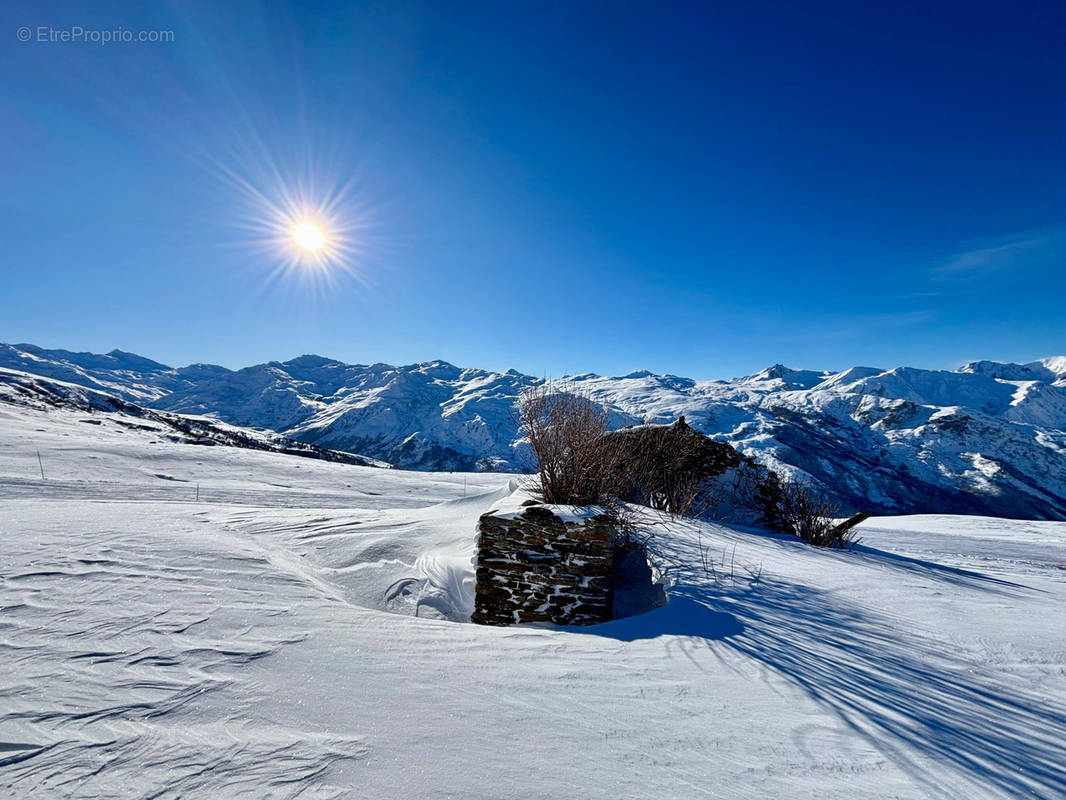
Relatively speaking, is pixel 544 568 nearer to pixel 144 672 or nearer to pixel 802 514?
pixel 144 672

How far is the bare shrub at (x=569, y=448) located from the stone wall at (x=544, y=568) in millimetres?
749

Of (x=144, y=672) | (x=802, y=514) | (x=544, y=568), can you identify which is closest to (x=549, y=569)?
(x=544, y=568)

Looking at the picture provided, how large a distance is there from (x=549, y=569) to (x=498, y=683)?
172 cm

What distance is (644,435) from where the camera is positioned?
8367mm

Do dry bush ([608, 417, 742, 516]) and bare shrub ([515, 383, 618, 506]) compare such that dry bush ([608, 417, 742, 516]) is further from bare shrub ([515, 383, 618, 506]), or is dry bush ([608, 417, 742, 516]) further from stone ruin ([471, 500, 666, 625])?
stone ruin ([471, 500, 666, 625])

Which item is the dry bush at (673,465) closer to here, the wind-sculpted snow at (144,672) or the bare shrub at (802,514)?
the bare shrub at (802,514)

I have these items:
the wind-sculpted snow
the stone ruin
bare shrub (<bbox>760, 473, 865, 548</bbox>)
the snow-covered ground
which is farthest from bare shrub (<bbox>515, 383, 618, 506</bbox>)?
bare shrub (<bbox>760, 473, 865, 548</bbox>)

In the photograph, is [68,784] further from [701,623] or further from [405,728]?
[701,623]

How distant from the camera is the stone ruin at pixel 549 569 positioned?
391 cm

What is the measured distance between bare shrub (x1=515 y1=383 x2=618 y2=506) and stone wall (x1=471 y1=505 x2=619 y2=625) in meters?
0.75

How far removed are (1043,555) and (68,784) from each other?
11.7 meters

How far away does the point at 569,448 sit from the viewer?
5.08m

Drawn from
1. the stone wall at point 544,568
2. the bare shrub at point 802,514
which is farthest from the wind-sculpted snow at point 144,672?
the bare shrub at point 802,514

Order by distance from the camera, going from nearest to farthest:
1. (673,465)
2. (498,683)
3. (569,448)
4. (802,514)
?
(498,683)
(569,448)
(802,514)
(673,465)
